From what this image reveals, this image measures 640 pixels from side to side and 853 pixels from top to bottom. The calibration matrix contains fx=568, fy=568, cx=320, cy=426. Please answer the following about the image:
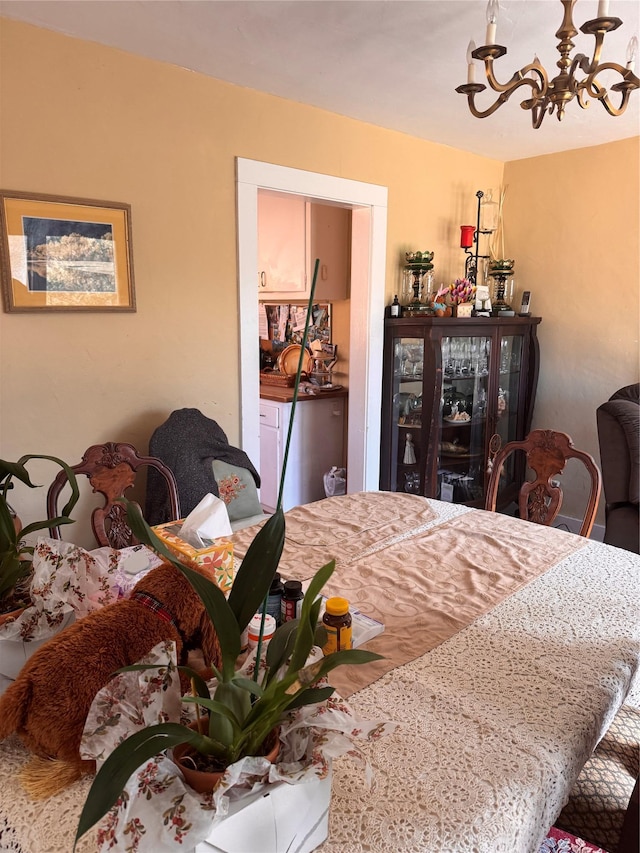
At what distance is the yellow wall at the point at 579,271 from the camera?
10.6ft

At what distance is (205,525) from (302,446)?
2.39 metres

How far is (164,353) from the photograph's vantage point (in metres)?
2.36

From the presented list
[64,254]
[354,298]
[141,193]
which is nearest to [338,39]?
[141,193]

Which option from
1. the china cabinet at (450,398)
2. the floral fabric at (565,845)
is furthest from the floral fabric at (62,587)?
the china cabinet at (450,398)

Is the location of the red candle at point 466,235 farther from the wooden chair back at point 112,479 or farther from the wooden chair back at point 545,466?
the wooden chair back at point 112,479

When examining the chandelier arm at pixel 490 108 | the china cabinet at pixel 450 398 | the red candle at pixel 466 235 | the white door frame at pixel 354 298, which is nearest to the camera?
the chandelier arm at pixel 490 108

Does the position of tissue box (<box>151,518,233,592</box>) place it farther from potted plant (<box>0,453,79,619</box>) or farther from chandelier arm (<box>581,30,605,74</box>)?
chandelier arm (<box>581,30,605,74</box>)

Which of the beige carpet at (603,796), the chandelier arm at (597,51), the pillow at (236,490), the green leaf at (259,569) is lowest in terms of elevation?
the beige carpet at (603,796)

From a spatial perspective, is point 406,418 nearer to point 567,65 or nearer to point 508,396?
point 508,396

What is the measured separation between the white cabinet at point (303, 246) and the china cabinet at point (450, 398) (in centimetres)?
57

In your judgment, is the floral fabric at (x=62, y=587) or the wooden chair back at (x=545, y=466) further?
the wooden chair back at (x=545, y=466)

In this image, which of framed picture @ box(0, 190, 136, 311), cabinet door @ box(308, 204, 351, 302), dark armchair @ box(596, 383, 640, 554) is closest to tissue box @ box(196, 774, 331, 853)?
framed picture @ box(0, 190, 136, 311)

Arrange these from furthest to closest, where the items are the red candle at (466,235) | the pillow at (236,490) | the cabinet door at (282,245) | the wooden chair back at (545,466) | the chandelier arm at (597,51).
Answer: the cabinet door at (282,245)
the red candle at (466,235)
the pillow at (236,490)
the wooden chair back at (545,466)
the chandelier arm at (597,51)

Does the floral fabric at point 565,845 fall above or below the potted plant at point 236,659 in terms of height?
below
